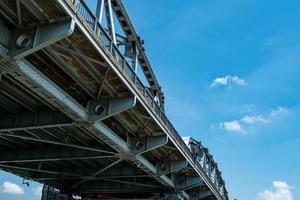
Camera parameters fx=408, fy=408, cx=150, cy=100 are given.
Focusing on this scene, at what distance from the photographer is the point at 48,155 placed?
33.0m

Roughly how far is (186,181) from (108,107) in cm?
2293

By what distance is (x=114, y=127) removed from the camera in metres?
29.6

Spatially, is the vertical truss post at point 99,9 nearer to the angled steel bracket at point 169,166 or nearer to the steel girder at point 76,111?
the steel girder at point 76,111

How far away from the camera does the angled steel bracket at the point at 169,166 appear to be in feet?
124

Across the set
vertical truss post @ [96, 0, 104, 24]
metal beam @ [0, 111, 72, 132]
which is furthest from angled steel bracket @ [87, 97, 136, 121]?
vertical truss post @ [96, 0, 104, 24]

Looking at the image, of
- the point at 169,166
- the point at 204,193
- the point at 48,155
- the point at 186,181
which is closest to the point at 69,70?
the point at 48,155

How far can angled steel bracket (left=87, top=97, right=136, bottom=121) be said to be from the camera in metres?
23.7

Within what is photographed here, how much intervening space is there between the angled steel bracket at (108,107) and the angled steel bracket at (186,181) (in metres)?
22.6

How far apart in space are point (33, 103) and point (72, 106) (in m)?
4.07

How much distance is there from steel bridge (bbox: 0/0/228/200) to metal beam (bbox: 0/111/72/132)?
0.20 feet

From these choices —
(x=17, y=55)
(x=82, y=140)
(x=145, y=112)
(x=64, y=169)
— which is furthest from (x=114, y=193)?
(x=17, y=55)

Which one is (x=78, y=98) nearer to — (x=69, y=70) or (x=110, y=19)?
(x=69, y=70)

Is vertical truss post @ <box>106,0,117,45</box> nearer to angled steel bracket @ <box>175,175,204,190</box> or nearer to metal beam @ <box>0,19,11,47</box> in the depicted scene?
metal beam @ <box>0,19,11,47</box>

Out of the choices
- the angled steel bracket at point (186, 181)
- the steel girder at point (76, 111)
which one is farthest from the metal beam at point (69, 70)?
the angled steel bracket at point (186, 181)
